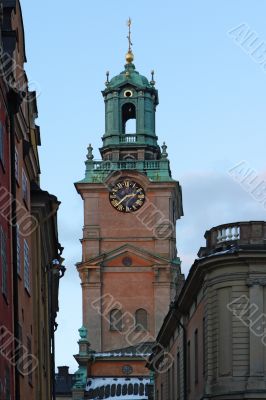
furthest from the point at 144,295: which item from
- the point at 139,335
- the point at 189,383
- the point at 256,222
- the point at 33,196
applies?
the point at 33,196

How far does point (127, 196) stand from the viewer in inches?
3907

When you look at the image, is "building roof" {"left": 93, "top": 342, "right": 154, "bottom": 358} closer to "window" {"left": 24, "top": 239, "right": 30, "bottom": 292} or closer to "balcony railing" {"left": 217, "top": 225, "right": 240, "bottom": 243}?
"balcony railing" {"left": 217, "top": 225, "right": 240, "bottom": 243}

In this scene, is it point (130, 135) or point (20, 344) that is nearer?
point (20, 344)

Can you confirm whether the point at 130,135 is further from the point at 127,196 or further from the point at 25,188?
the point at 25,188

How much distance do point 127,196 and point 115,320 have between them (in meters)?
9.45

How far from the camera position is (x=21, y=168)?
95.9 ft

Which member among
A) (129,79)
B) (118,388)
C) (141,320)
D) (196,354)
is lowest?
(196,354)

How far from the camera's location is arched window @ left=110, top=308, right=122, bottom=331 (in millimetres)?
97625

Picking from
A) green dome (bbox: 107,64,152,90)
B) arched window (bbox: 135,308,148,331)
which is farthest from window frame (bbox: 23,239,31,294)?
green dome (bbox: 107,64,152,90)

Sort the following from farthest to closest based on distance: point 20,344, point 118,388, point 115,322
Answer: point 115,322 → point 118,388 → point 20,344

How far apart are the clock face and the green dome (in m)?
8.37

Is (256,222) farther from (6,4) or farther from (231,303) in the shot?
(6,4)

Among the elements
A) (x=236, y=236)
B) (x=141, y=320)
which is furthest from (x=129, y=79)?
(x=236, y=236)

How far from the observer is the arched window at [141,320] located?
321 feet
